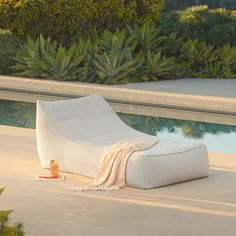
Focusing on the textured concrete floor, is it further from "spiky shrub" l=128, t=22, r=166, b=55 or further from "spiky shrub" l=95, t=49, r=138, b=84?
"spiky shrub" l=128, t=22, r=166, b=55

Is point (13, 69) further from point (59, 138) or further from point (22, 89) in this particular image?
point (59, 138)

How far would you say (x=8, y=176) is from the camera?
31.3ft

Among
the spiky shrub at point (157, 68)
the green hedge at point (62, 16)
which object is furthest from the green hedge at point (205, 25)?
the spiky shrub at point (157, 68)

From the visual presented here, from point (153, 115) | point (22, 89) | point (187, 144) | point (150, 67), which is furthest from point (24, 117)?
point (187, 144)

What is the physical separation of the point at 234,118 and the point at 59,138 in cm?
540

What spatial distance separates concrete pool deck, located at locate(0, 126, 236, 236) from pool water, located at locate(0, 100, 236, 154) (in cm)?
284

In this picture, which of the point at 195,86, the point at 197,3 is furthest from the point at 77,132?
the point at 197,3

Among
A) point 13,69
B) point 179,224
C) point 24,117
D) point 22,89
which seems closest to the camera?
point 179,224

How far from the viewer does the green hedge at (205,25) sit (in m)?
20.3

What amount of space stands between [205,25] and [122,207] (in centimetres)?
1277

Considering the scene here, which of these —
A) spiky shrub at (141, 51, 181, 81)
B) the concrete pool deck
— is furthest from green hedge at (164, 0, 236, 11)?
the concrete pool deck

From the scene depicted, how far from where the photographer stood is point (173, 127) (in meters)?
14.1

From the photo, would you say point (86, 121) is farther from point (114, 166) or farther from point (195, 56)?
point (195, 56)

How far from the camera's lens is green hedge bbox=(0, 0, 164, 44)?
19625mm
